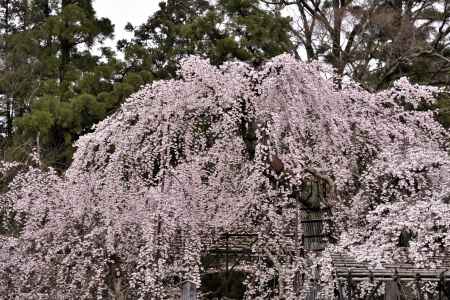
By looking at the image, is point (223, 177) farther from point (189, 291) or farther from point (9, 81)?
point (9, 81)

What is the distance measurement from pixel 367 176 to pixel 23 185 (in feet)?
11.5

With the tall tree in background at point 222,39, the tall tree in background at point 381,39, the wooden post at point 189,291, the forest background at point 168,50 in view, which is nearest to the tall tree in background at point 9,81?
the forest background at point 168,50

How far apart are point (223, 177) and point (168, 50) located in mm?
6356

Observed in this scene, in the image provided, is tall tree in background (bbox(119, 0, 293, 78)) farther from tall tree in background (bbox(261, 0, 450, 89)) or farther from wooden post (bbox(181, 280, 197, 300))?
wooden post (bbox(181, 280, 197, 300))

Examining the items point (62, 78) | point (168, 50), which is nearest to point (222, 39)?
point (168, 50)

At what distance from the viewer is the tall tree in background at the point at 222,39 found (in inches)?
372

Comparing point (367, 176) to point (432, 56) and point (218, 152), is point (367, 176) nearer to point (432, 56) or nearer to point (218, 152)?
point (218, 152)

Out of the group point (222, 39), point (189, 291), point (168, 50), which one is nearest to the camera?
point (189, 291)

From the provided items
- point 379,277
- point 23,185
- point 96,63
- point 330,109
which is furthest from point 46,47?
point 379,277

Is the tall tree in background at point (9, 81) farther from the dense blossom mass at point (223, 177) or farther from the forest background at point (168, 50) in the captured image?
the dense blossom mass at point (223, 177)

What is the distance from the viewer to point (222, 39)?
30.8 ft

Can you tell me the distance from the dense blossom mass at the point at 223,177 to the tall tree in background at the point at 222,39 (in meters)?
Result: 4.09

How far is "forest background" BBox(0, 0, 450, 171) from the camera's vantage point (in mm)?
9383

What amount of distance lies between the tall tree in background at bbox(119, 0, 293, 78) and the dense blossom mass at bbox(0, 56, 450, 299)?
4085 millimetres
